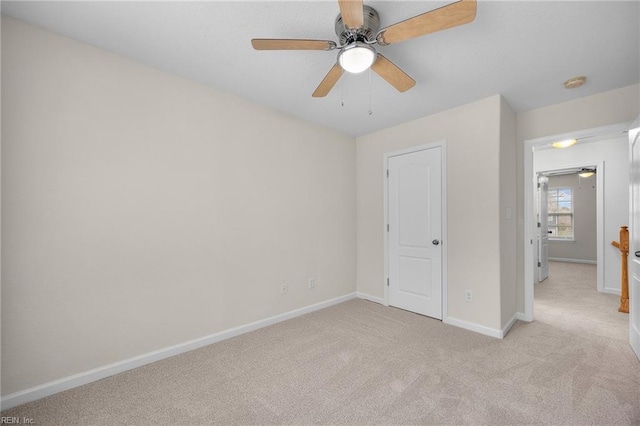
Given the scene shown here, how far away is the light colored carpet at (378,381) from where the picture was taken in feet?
5.77

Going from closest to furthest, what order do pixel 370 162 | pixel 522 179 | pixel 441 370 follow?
pixel 441 370 < pixel 522 179 < pixel 370 162

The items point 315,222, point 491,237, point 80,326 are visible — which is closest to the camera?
point 80,326

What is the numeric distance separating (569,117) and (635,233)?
1300 mm

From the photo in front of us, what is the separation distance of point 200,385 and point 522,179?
383cm

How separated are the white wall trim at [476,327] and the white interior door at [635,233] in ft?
3.29

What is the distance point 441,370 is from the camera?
2.24 metres

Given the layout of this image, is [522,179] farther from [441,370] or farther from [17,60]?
[17,60]

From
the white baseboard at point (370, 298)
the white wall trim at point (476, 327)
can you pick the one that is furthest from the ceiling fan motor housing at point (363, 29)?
the white baseboard at point (370, 298)

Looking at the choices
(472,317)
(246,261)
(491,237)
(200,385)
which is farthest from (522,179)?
(200,385)

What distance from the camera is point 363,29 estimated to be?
171 centimetres

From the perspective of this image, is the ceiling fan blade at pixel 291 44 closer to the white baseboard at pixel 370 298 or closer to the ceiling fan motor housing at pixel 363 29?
the ceiling fan motor housing at pixel 363 29

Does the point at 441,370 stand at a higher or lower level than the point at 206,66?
lower

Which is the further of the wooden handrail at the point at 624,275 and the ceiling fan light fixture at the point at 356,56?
the wooden handrail at the point at 624,275

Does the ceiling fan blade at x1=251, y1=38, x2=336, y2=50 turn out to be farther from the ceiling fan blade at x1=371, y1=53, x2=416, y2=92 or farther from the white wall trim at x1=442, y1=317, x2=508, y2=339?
the white wall trim at x1=442, y1=317, x2=508, y2=339
